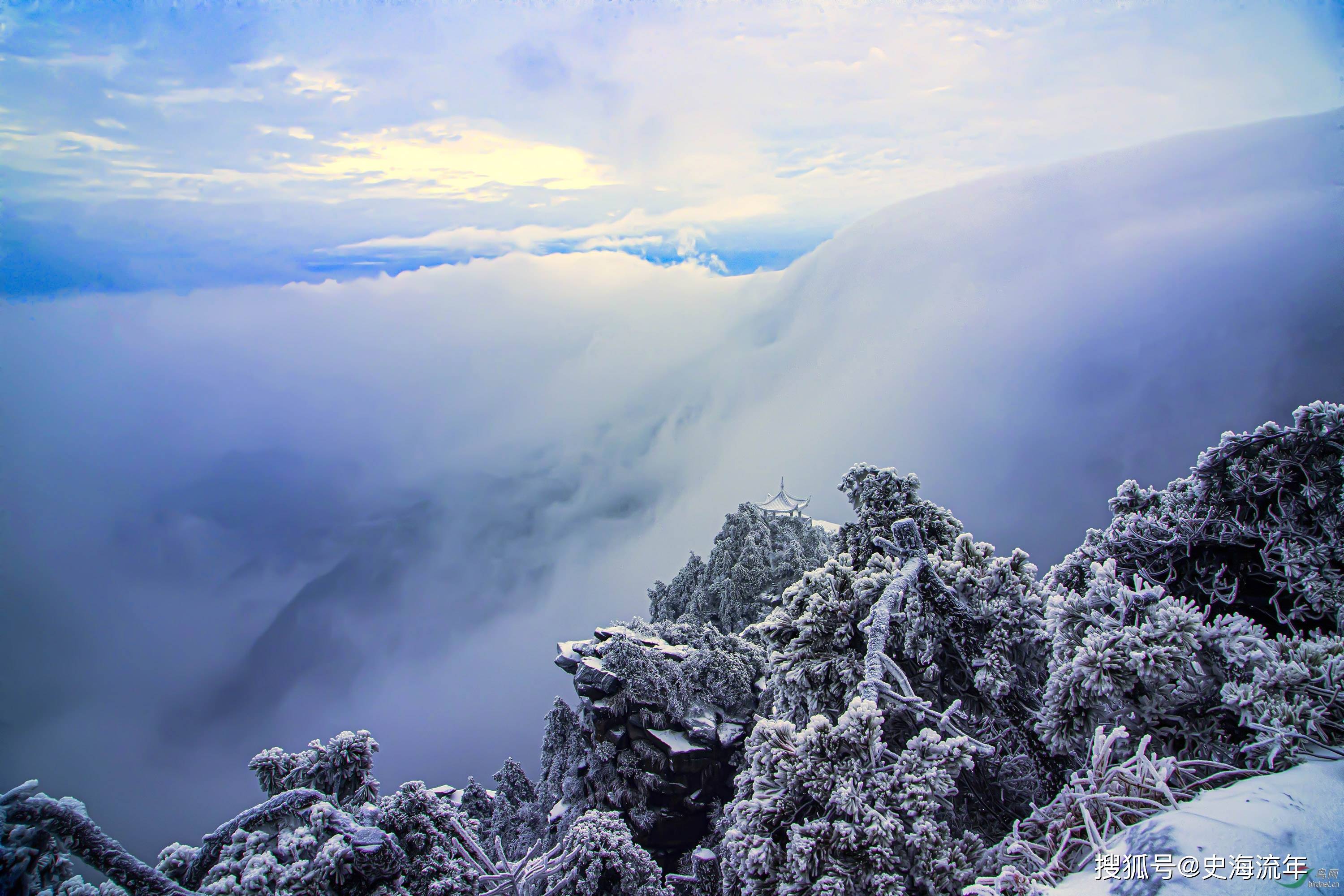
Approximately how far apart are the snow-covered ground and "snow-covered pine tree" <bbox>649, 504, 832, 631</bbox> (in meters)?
11.2

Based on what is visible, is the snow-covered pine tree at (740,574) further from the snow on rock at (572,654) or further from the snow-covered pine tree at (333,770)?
the snow-covered pine tree at (333,770)

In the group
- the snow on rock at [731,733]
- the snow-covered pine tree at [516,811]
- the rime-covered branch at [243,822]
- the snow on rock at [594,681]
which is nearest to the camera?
the rime-covered branch at [243,822]

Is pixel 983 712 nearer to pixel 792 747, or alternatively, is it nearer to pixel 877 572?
pixel 877 572

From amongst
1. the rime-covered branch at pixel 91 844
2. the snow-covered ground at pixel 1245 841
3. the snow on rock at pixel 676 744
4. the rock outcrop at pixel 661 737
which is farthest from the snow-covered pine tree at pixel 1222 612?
the snow on rock at pixel 676 744

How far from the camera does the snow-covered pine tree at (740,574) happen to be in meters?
14.3

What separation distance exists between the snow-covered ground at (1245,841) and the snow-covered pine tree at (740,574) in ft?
36.9

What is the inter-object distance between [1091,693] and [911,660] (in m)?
1.63

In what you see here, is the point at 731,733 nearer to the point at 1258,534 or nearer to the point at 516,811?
the point at 516,811

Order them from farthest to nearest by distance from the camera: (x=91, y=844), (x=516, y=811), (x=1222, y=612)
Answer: (x=516, y=811) → (x=1222, y=612) → (x=91, y=844)

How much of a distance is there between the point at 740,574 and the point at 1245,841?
1231cm

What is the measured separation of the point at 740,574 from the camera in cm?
1445

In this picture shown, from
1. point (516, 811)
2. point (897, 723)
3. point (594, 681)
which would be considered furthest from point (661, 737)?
point (897, 723)

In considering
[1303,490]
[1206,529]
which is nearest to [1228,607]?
[1206,529]

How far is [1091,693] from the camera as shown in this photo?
11.1 ft
